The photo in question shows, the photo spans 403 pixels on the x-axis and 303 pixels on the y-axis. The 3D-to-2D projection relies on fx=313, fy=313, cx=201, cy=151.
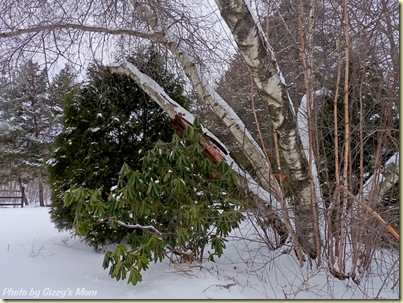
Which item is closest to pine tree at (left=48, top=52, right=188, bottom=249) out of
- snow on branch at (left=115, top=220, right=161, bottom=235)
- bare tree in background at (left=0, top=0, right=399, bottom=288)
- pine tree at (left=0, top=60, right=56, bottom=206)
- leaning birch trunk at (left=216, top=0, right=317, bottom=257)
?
bare tree in background at (left=0, top=0, right=399, bottom=288)

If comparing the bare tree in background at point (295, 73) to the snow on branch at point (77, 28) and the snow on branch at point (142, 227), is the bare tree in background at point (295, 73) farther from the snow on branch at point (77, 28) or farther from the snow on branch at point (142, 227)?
the snow on branch at point (142, 227)

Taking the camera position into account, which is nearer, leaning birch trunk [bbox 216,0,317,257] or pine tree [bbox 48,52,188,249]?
leaning birch trunk [bbox 216,0,317,257]

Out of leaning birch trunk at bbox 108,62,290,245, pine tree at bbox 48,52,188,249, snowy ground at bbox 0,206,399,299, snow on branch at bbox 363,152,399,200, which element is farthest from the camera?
pine tree at bbox 48,52,188,249

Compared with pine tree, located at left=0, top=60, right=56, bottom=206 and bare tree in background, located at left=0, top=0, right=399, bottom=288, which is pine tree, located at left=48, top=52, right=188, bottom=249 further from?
pine tree, located at left=0, top=60, right=56, bottom=206

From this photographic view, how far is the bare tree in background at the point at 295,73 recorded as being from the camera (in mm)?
2582

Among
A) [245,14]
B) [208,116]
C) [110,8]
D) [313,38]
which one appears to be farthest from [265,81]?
[208,116]

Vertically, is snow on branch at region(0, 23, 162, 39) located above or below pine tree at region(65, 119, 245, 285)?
above

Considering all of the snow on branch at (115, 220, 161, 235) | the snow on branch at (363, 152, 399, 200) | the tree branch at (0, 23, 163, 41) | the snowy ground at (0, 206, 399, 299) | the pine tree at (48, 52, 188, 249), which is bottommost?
the snowy ground at (0, 206, 399, 299)

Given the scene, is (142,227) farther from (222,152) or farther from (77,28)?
(77,28)

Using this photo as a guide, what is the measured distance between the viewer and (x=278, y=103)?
2637 mm

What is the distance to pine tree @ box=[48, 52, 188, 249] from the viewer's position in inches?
148

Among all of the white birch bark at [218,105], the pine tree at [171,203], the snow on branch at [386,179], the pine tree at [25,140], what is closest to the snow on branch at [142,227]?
the pine tree at [171,203]

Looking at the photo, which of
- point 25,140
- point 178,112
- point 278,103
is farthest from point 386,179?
point 25,140

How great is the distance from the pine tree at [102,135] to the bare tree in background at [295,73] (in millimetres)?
381
